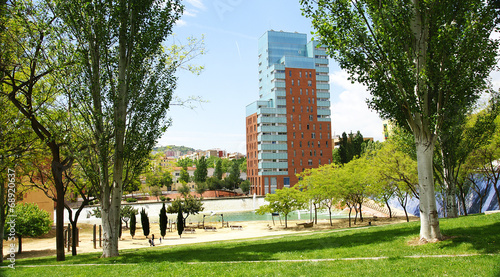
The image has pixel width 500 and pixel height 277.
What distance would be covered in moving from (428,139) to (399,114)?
5.49 feet

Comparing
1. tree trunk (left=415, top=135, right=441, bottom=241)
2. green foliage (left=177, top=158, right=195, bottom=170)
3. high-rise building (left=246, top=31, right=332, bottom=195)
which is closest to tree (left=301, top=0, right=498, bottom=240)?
tree trunk (left=415, top=135, right=441, bottom=241)

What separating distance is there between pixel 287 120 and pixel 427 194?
75085mm

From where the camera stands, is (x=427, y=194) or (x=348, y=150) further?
(x=348, y=150)

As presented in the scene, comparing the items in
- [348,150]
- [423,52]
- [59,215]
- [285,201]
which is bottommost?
[285,201]

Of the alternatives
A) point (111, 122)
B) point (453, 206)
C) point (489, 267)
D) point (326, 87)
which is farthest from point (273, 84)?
point (489, 267)

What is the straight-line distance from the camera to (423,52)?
1139 cm

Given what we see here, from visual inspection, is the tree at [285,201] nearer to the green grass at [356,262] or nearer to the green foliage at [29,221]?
the green foliage at [29,221]

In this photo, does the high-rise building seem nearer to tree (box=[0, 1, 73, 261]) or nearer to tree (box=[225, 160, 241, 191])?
tree (box=[225, 160, 241, 191])

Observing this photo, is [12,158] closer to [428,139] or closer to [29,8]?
[29,8]

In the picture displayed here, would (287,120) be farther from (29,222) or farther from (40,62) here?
(40,62)

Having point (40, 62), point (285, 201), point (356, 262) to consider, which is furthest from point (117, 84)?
point (285, 201)

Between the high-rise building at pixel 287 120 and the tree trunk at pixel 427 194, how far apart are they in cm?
7155

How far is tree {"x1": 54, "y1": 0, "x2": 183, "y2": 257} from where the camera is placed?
14.3 metres

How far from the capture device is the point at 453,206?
22.1 metres
